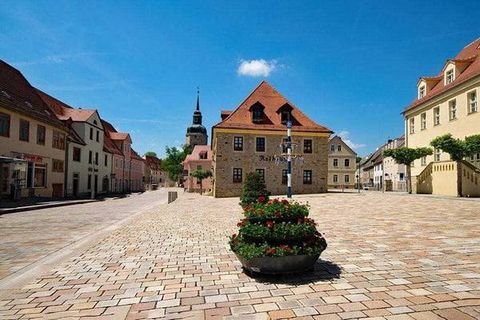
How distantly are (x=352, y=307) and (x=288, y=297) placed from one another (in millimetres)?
870

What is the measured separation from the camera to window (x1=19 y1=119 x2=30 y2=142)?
81.9 feet

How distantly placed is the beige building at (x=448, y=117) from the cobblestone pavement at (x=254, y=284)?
729 inches

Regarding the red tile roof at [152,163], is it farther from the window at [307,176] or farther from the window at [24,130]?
the window at [307,176]

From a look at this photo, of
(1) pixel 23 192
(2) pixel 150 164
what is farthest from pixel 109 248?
(2) pixel 150 164

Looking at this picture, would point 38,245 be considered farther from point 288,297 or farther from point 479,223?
point 479,223

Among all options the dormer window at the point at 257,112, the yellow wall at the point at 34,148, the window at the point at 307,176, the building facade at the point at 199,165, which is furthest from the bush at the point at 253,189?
the building facade at the point at 199,165

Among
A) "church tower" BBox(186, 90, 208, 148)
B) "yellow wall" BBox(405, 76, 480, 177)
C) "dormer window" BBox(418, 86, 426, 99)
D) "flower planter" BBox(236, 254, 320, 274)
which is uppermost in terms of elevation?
"church tower" BBox(186, 90, 208, 148)

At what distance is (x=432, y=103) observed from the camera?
2966 cm

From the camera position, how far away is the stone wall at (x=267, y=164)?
31.7 metres

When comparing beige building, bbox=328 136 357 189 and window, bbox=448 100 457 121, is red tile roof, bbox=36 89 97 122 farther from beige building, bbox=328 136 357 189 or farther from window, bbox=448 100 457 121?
beige building, bbox=328 136 357 189

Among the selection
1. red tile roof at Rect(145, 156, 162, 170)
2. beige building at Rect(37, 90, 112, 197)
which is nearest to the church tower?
red tile roof at Rect(145, 156, 162, 170)

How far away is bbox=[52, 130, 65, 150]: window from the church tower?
62.4 meters

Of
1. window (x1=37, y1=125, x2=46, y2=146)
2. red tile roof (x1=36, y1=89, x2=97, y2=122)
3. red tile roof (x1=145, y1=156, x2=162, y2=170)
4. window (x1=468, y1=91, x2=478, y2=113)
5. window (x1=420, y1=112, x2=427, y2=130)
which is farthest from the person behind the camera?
red tile roof (x1=145, y1=156, x2=162, y2=170)

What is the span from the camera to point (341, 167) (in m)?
63.0
